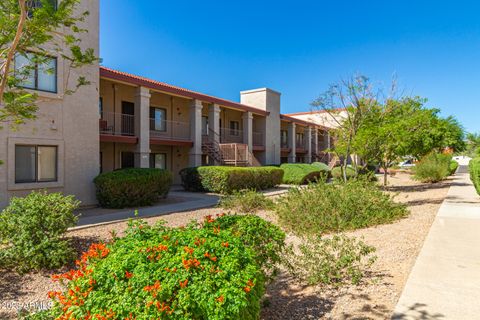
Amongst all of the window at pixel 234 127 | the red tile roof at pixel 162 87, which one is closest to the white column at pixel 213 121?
the red tile roof at pixel 162 87

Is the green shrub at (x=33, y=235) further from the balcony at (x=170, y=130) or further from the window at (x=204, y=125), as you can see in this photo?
the window at (x=204, y=125)

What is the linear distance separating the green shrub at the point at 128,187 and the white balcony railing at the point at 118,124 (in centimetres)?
475

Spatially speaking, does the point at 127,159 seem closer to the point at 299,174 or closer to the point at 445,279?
the point at 299,174

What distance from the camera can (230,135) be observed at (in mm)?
25781

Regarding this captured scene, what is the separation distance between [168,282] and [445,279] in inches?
173

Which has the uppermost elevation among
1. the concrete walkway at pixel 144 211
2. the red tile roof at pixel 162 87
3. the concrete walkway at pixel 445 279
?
the red tile roof at pixel 162 87

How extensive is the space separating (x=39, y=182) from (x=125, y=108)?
337 inches

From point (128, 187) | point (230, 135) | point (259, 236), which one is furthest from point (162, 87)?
point (259, 236)

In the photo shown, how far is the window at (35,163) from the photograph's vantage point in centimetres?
1084

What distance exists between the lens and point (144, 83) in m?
16.7

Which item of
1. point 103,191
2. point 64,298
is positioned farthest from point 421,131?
point 64,298

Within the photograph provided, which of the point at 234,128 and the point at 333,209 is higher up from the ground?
the point at 234,128

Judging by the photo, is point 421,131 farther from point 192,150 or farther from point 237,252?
point 237,252

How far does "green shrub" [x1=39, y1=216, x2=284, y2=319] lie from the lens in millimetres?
2486
